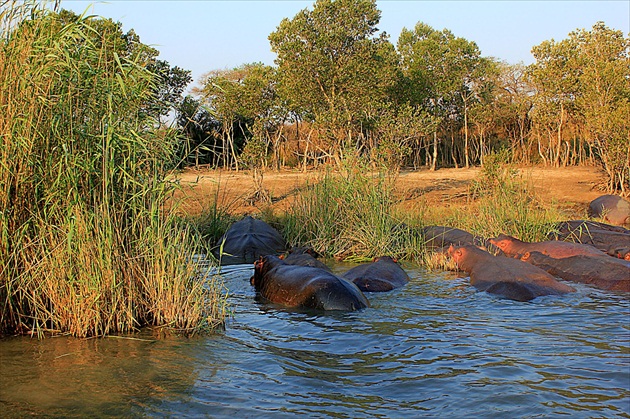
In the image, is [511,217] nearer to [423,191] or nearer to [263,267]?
[263,267]

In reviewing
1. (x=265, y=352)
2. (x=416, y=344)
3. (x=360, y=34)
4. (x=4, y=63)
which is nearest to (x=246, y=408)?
(x=265, y=352)

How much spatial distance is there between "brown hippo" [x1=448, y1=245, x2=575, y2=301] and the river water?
0.37m

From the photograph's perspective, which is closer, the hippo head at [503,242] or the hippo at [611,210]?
the hippo head at [503,242]

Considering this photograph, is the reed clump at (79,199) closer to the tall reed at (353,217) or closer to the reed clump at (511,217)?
the tall reed at (353,217)

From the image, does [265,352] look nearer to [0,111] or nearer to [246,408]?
[246,408]

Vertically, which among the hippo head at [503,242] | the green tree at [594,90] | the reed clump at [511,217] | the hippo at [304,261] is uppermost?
the green tree at [594,90]

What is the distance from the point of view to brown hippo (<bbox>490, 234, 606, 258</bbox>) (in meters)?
8.01

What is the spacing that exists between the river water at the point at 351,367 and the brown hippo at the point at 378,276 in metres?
0.87

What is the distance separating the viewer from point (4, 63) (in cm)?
508

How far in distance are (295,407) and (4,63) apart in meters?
3.62

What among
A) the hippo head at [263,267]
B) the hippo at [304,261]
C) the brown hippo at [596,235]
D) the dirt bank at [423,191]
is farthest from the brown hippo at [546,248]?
the dirt bank at [423,191]

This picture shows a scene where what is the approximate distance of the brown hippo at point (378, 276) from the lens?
23.3 feet

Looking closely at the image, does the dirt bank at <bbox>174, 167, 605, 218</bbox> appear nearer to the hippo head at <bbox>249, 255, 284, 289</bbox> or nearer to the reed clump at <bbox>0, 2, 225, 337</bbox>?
the hippo head at <bbox>249, 255, 284, 289</bbox>

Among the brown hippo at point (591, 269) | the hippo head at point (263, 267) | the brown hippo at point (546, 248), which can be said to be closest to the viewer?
the brown hippo at point (591, 269)
